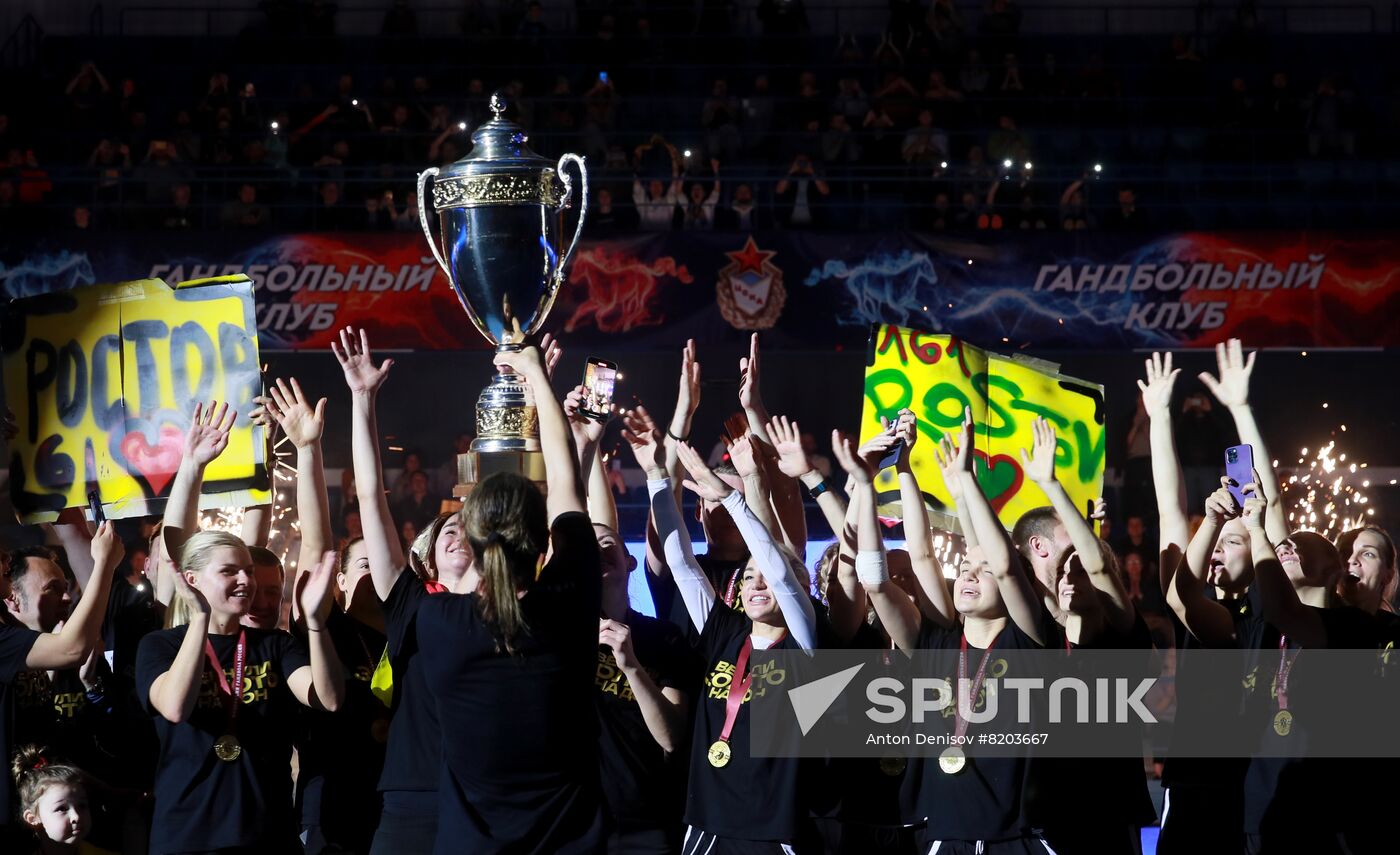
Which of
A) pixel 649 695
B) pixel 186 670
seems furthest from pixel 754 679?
pixel 186 670

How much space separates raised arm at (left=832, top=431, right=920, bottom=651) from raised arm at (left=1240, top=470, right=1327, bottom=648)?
42.3 inches

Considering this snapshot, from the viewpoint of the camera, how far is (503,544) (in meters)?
3.44

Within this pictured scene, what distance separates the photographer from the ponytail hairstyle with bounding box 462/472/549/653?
342 cm

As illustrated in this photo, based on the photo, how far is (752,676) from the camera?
451 centimetres

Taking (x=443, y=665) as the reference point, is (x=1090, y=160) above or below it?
above

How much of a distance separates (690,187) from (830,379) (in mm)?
2197

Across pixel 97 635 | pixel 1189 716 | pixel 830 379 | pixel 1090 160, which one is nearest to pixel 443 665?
pixel 97 635

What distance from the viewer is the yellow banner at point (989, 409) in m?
6.23

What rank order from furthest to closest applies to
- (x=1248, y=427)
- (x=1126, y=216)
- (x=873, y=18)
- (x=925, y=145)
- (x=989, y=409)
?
(x=873, y=18), (x=925, y=145), (x=1126, y=216), (x=989, y=409), (x=1248, y=427)

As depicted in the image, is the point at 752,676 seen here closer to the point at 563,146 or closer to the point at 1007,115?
the point at 563,146

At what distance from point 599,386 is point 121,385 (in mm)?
1891

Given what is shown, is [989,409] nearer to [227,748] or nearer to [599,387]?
[599,387]

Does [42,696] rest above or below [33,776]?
above

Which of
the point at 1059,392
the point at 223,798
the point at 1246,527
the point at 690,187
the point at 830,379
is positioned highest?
the point at 690,187
